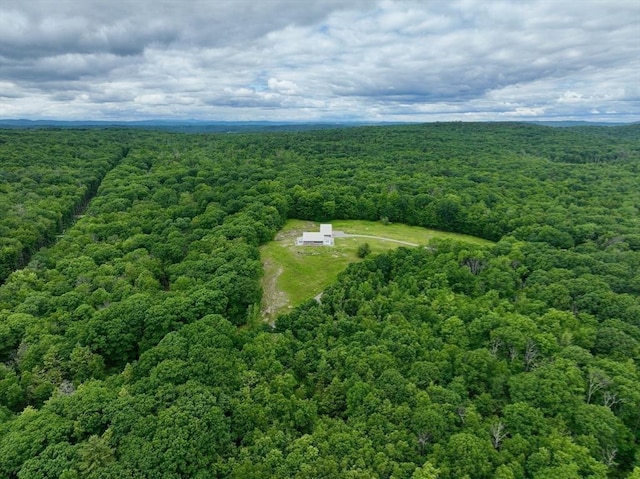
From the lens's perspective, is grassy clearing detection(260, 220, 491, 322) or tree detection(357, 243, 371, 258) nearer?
grassy clearing detection(260, 220, 491, 322)

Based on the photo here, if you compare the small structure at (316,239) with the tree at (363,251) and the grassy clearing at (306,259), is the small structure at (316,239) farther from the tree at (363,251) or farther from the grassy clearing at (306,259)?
the tree at (363,251)

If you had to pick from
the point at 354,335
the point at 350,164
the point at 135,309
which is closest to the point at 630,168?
the point at 350,164

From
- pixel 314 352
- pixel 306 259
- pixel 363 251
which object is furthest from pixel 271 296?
pixel 363 251

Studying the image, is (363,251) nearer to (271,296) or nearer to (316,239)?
(316,239)

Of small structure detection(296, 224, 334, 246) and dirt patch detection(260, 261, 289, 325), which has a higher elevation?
small structure detection(296, 224, 334, 246)

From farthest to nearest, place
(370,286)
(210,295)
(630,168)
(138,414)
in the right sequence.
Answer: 1. (630,168)
2. (370,286)
3. (210,295)
4. (138,414)

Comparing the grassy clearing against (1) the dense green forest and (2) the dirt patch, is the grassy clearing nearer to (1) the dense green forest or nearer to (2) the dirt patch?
(2) the dirt patch

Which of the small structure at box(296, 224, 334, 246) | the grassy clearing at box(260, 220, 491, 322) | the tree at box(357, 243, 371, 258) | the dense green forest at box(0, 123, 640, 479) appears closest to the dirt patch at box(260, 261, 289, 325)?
the grassy clearing at box(260, 220, 491, 322)

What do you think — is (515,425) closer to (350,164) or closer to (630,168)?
(350,164)
